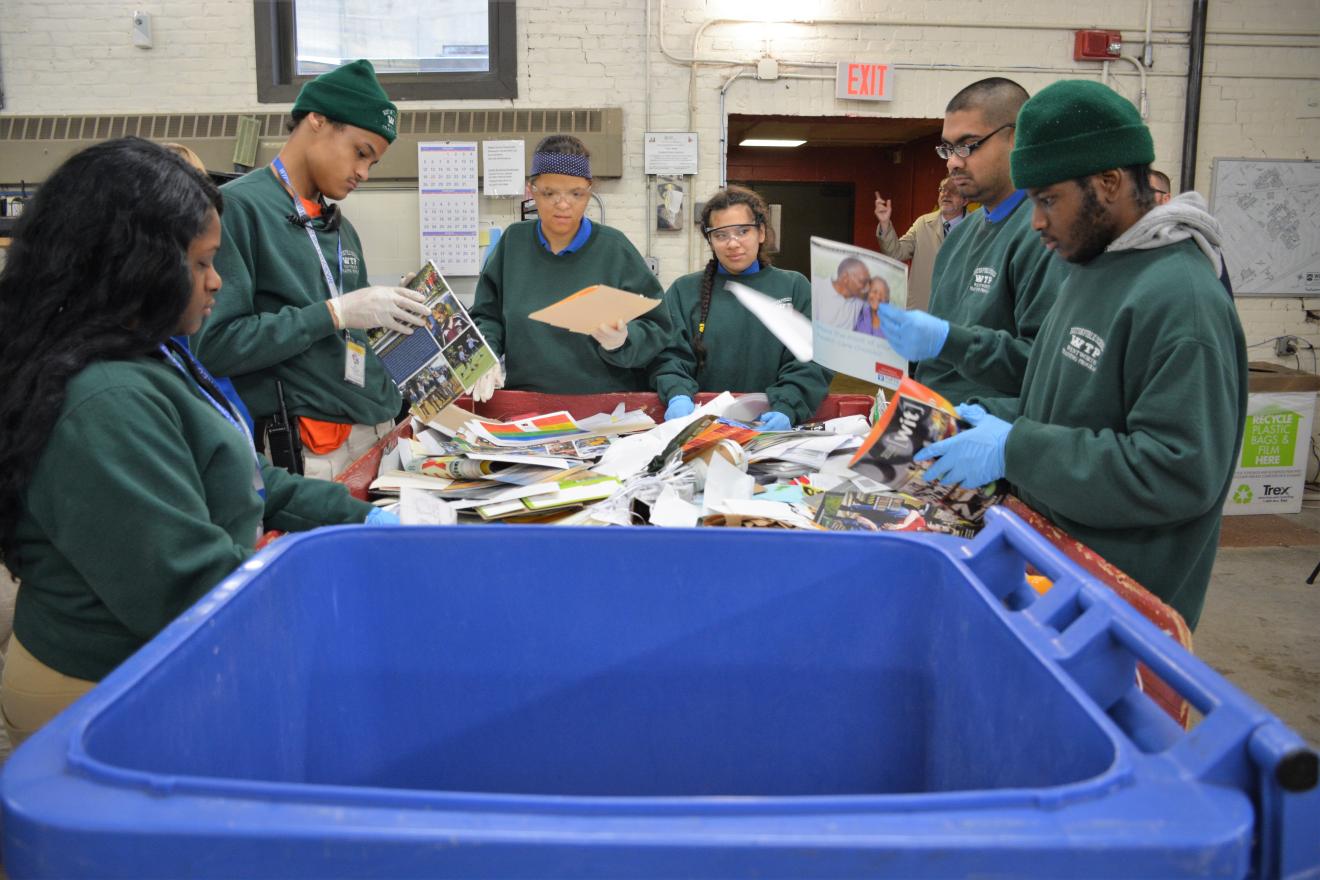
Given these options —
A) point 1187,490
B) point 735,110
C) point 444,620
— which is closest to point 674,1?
point 735,110

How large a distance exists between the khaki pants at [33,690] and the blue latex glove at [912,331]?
153 centimetres

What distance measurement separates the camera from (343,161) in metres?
2.40

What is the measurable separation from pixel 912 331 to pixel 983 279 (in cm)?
38

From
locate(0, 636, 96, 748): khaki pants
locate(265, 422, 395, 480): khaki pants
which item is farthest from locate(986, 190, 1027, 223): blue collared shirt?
locate(0, 636, 96, 748): khaki pants

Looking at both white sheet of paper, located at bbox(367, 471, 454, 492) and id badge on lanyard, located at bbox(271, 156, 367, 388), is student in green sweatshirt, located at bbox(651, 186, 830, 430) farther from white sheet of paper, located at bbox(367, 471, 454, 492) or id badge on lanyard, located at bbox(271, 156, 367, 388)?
white sheet of paper, located at bbox(367, 471, 454, 492)

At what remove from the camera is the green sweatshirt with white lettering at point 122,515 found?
109 cm

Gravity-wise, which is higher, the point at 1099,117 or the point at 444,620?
the point at 1099,117

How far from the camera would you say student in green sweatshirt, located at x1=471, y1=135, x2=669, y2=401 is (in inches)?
119

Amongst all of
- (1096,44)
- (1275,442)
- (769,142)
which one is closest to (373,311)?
(1096,44)

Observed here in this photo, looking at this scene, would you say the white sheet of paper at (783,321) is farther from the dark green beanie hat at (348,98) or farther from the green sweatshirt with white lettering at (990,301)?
the dark green beanie hat at (348,98)

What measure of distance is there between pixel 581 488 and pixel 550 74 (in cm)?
395

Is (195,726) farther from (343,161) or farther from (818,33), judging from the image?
(818,33)

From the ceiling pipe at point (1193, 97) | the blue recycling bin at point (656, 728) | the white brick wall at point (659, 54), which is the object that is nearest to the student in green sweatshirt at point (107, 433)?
the blue recycling bin at point (656, 728)

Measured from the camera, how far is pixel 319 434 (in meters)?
2.36
